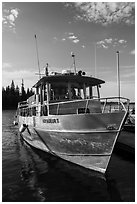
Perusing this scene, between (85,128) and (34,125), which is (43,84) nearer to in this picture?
(34,125)

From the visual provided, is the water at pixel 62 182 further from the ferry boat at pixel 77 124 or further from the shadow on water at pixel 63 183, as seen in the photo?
the ferry boat at pixel 77 124

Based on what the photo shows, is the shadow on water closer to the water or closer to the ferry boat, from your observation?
the water

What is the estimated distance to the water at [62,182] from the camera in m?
5.44

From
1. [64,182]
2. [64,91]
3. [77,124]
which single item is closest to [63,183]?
[64,182]

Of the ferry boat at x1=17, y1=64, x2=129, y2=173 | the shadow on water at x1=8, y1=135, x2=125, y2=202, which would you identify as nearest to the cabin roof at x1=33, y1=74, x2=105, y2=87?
the ferry boat at x1=17, y1=64, x2=129, y2=173

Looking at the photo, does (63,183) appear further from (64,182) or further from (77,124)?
(77,124)

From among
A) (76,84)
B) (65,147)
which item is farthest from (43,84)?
(65,147)

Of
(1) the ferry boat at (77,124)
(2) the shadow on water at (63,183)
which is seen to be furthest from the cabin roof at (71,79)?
(2) the shadow on water at (63,183)

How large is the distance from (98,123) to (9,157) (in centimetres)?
628

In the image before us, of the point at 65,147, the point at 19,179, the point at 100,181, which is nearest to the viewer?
the point at 100,181

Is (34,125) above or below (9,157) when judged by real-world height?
above

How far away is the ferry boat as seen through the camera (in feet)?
21.1

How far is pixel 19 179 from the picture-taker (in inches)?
269

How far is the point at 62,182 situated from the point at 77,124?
2299 mm
